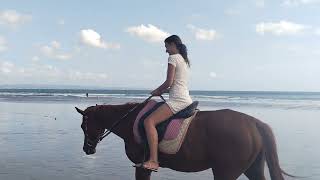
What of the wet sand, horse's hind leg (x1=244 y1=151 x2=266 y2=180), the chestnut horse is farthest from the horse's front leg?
the wet sand

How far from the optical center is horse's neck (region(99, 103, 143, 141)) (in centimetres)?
707

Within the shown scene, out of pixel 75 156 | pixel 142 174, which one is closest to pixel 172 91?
pixel 142 174

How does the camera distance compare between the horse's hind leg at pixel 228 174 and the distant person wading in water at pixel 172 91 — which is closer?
the horse's hind leg at pixel 228 174

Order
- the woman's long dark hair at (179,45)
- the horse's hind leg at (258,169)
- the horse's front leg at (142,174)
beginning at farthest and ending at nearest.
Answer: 1. the horse's front leg at (142,174)
2. the woman's long dark hair at (179,45)
3. the horse's hind leg at (258,169)

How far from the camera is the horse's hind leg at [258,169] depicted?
21.3 ft

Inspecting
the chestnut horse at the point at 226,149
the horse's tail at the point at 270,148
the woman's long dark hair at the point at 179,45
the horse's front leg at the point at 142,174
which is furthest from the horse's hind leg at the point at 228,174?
the woman's long dark hair at the point at 179,45

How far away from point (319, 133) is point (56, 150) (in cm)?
1087

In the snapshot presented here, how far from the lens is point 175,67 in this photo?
6.53 meters

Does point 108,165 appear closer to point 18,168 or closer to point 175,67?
point 18,168

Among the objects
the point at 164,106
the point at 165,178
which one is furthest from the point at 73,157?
the point at 164,106

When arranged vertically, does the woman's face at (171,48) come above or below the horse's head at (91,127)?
above

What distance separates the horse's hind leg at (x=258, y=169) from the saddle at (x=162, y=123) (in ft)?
3.68

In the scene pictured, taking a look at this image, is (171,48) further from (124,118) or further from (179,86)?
(124,118)

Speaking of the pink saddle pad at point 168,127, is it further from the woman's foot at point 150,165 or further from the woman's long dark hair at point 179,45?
the woman's long dark hair at point 179,45
